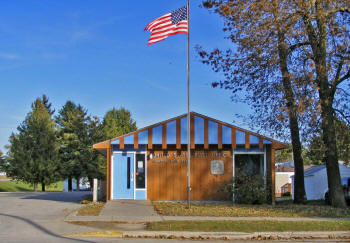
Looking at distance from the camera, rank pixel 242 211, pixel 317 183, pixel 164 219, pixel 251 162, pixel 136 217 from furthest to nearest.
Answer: pixel 317 183
pixel 251 162
pixel 242 211
pixel 136 217
pixel 164 219

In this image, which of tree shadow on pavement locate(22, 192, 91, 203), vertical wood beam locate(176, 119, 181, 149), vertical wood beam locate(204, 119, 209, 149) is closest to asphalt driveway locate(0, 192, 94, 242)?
vertical wood beam locate(176, 119, 181, 149)

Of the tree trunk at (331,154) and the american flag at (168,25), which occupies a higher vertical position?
the american flag at (168,25)

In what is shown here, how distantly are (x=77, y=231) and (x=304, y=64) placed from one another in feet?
38.2

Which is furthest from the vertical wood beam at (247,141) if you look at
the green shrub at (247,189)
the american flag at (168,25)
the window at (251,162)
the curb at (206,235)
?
the curb at (206,235)

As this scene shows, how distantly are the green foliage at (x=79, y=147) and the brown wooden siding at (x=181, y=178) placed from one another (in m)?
27.1

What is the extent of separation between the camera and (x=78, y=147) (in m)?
46.2

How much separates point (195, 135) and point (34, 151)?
94.5 ft

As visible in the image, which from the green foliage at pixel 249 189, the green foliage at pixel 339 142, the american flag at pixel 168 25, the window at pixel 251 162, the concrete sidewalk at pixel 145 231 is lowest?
the concrete sidewalk at pixel 145 231

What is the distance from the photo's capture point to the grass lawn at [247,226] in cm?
1191

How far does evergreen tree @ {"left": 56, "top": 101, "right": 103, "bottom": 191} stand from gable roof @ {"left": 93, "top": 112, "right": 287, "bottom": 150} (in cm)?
2709

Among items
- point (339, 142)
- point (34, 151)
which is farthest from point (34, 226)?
point (34, 151)

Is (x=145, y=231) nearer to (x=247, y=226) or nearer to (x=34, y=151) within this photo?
(x=247, y=226)

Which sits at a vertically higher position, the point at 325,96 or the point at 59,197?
the point at 325,96

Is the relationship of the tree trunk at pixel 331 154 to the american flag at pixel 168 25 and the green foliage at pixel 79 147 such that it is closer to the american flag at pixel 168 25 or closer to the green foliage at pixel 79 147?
the american flag at pixel 168 25
